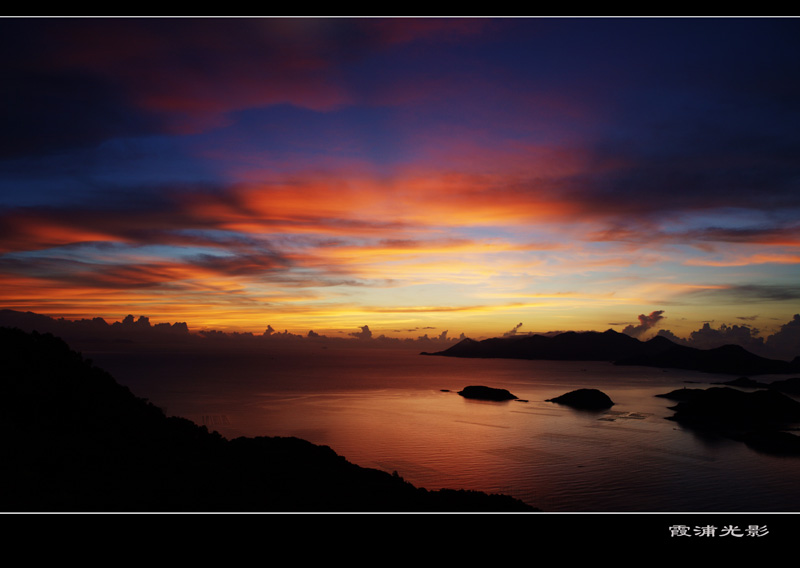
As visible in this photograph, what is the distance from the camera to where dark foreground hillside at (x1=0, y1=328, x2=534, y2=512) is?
1692 centimetres

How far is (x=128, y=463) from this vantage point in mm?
19391

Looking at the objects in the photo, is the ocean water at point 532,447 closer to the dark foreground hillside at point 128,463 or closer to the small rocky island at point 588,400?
the small rocky island at point 588,400

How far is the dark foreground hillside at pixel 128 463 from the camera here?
55.5 feet

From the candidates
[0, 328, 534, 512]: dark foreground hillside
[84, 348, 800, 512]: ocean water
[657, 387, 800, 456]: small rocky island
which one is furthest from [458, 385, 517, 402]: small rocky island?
[0, 328, 534, 512]: dark foreground hillside

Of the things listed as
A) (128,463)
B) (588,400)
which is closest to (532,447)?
(588,400)

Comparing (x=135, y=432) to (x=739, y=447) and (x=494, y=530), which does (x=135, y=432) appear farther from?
(x=739, y=447)

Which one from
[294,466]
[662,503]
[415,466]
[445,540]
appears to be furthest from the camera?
[415,466]

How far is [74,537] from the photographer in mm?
10742

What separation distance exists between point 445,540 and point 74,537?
30.7ft

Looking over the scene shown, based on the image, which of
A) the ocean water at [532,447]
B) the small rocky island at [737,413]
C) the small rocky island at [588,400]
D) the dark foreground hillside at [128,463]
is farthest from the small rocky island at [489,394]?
the dark foreground hillside at [128,463]

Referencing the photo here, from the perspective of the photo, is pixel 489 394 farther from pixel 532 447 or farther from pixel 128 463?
pixel 128 463

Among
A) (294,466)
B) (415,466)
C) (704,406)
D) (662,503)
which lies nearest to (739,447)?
(704,406)

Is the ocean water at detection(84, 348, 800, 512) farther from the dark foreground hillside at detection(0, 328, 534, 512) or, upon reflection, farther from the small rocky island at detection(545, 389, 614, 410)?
the dark foreground hillside at detection(0, 328, 534, 512)

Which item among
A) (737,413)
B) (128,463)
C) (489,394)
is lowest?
(489,394)
